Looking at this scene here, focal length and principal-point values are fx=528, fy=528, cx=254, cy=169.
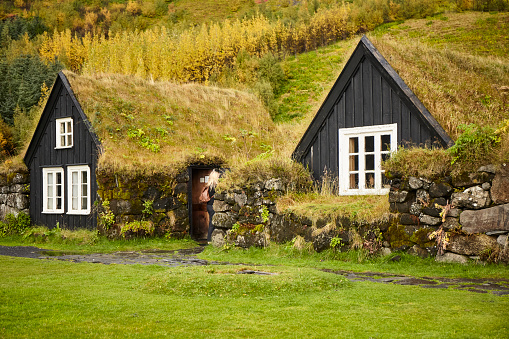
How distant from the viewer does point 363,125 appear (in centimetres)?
1568

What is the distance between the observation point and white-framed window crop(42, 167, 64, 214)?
22.8 m

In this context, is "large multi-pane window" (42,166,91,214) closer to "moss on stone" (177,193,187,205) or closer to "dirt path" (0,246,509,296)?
"dirt path" (0,246,509,296)

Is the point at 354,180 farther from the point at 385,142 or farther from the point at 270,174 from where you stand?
the point at 270,174

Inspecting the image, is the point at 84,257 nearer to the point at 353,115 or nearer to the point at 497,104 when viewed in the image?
the point at 353,115

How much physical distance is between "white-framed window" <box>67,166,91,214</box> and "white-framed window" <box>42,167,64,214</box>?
0.94 metres

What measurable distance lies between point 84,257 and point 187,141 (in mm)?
8902

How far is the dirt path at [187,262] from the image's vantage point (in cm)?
943

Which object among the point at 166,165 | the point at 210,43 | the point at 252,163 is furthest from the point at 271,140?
the point at 210,43

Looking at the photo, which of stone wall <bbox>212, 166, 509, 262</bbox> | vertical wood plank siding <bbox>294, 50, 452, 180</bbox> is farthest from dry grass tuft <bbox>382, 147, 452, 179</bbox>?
vertical wood plank siding <bbox>294, 50, 452, 180</bbox>

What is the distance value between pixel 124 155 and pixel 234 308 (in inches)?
532

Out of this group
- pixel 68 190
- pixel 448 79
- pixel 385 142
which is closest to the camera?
pixel 385 142

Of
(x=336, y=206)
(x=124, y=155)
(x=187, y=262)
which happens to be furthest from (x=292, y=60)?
(x=187, y=262)

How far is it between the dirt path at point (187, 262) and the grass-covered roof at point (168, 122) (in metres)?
4.07

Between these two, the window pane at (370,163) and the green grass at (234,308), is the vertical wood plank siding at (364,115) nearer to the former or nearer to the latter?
the window pane at (370,163)
